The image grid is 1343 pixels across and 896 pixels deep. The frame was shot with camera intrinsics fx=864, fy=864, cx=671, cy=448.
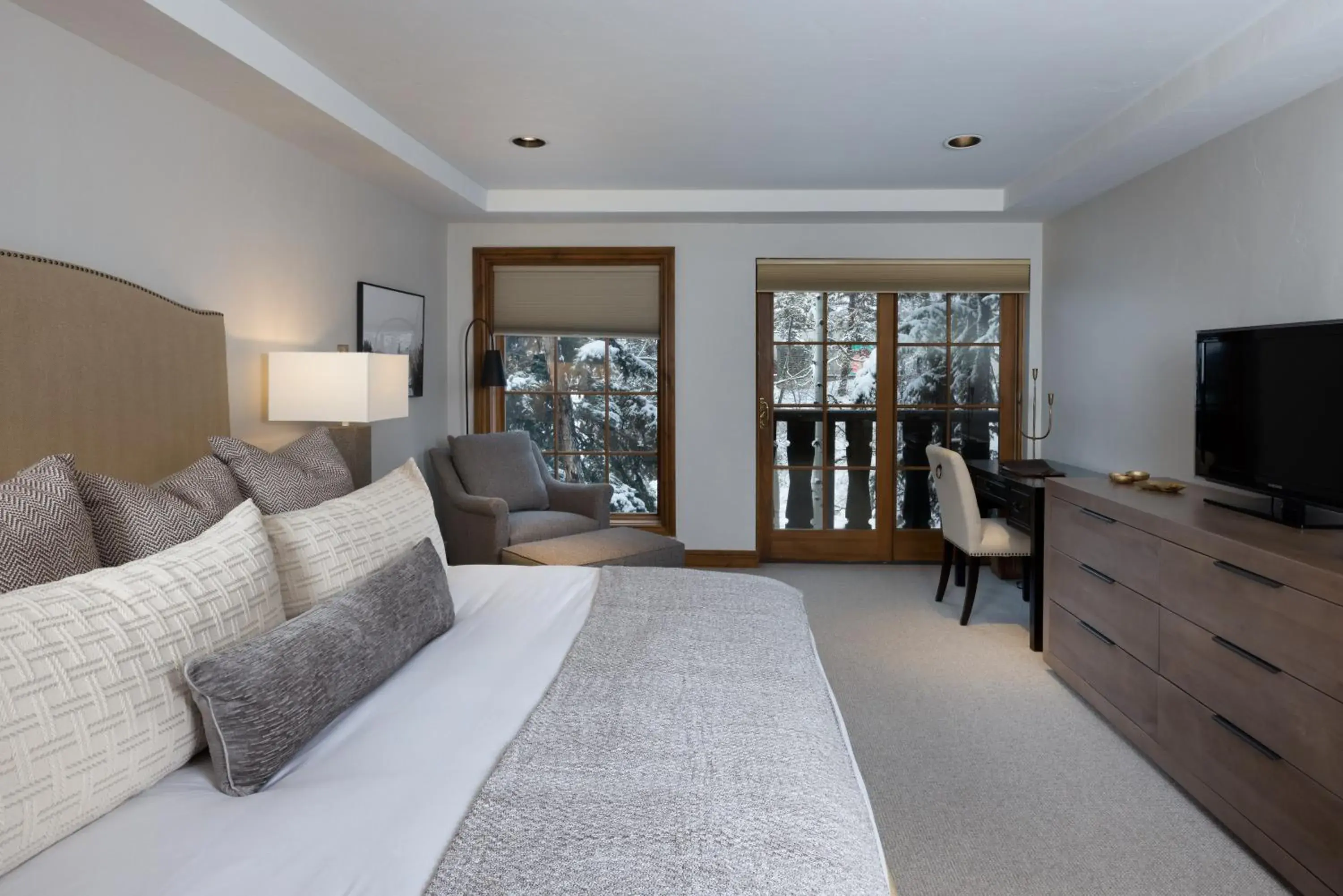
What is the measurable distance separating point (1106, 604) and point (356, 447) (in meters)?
3.06

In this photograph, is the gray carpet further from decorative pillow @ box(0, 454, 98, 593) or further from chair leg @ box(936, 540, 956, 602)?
decorative pillow @ box(0, 454, 98, 593)

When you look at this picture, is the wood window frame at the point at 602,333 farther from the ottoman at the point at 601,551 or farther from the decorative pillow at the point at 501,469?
the ottoman at the point at 601,551

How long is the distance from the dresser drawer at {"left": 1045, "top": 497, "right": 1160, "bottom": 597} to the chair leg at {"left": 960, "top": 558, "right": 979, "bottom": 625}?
2.20 feet

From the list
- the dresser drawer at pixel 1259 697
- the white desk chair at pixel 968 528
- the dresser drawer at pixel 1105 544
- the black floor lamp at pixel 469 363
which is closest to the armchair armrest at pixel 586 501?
the black floor lamp at pixel 469 363

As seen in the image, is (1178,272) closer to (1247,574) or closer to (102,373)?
(1247,574)

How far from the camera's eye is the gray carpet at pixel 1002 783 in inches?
87.3

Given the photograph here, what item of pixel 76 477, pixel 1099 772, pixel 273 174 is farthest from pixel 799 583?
pixel 76 477

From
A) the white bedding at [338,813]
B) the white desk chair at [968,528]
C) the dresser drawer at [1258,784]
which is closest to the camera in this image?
the white bedding at [338,813]

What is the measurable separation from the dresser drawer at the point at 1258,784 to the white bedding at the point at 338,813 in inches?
58.2

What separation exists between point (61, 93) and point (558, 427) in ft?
12.1

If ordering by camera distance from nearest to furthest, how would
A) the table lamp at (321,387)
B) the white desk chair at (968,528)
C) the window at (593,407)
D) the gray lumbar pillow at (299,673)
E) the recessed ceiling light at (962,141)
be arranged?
the gray lumbar pillow at (299,673) < the table lamp at (321,387) < the recessed ceiling light at (962,141) < the white desk chair at (968,528) < the window at (593,407)

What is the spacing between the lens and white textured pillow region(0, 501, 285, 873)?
1.07 meters

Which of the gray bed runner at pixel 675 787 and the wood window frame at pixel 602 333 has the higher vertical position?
the wood window frame at pixel 602 333

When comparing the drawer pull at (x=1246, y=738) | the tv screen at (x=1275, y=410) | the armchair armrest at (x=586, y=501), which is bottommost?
the drawer pull at (x=1246, y=738)
